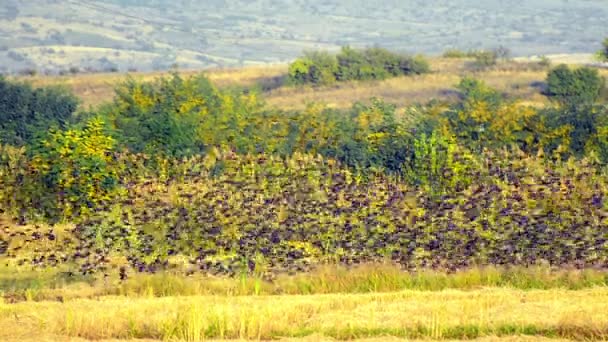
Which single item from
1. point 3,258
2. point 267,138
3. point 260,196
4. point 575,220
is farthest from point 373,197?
point 267,138

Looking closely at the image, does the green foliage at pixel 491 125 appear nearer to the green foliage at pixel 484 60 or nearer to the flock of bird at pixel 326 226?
the flock of bird at pixel 326 226

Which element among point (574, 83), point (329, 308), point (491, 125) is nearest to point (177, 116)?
point (491, 125)

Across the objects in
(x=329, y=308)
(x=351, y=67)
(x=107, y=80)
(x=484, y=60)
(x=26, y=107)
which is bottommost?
(x=107, y=80)

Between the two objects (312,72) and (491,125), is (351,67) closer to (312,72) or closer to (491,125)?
(312,72)

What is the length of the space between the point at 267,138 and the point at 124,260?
1100cm

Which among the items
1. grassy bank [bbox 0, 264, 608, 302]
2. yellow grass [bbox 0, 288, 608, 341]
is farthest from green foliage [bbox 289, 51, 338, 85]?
yellow grass [bbox 0, 288, 608, 341]

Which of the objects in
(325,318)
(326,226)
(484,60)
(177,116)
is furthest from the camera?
(484,60)

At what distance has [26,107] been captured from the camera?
122 feet

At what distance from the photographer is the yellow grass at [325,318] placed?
13836 millimetres

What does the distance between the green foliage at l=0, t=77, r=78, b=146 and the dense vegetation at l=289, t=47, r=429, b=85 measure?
→ 3512 centimetres

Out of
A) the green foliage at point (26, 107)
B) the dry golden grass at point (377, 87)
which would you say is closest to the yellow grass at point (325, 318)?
the green foliage at point (26, 107)

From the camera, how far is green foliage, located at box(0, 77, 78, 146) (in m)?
35.3

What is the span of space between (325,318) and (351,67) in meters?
62.5

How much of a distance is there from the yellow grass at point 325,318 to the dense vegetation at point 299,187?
3061 mm
